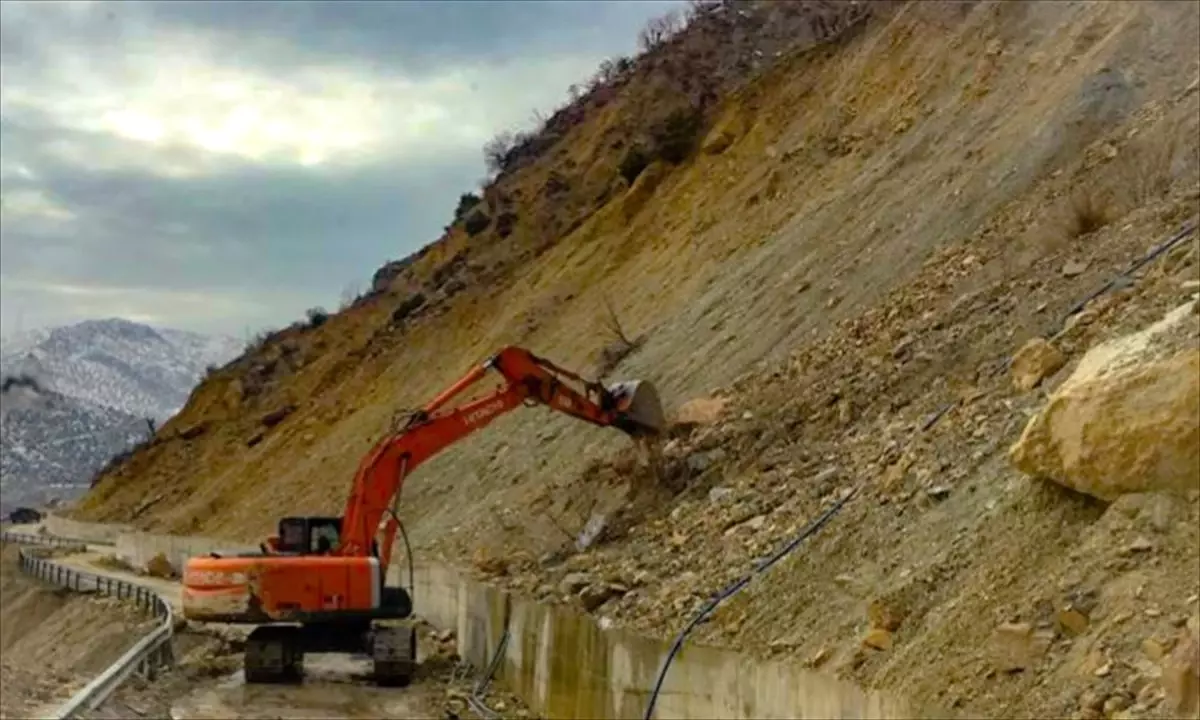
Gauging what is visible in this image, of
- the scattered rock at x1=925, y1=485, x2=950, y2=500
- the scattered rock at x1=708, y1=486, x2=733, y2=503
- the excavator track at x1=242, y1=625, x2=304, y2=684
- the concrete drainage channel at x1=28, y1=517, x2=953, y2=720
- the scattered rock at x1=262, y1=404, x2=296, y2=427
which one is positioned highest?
the scattered rock at x1=262, y1=404, x2=296, y2=427

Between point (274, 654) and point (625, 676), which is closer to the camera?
point (625, 676)

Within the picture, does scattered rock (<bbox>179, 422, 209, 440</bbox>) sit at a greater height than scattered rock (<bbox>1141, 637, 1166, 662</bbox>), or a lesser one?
greater

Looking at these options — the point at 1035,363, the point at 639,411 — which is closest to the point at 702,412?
the point at 639,411

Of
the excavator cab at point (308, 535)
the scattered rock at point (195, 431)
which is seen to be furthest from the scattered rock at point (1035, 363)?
the scattered rock at point (195, 431)

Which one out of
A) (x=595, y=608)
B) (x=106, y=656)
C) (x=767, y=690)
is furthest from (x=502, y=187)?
(x=767, y=690)

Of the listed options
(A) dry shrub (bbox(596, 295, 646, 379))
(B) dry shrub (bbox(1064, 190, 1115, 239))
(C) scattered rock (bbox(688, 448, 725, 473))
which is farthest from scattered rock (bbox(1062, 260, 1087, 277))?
(A) dry shrub (bbox(596, 295, 646, 379))

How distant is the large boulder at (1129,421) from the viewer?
8.70 meters

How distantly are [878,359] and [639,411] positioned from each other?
3863mm

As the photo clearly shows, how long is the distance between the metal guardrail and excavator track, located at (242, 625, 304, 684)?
5.20 ft

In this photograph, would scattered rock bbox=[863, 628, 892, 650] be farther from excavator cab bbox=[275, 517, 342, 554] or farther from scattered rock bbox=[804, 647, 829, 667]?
excavator cab bbox=[275, 517, 342, 554]

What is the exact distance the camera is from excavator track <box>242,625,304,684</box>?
19719 millimetres

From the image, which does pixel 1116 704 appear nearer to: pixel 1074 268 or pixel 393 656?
pixel 1074 268

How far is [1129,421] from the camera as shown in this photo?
29.5 feet

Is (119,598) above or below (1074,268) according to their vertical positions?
below
